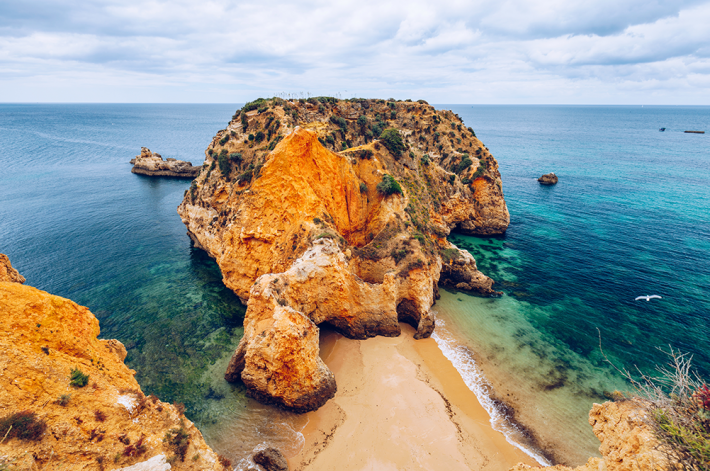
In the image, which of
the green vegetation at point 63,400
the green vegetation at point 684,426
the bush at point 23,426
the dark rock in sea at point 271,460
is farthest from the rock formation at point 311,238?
the green vegetation at point 684,426

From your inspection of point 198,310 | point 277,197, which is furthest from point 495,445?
point 198,310

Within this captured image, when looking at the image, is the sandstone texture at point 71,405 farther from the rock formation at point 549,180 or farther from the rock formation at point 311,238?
the rock formation at point 549,180

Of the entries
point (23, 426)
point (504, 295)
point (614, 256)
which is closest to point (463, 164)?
point (614, 256)

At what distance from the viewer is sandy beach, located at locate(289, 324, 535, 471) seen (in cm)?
1608

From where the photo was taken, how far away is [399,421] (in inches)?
703

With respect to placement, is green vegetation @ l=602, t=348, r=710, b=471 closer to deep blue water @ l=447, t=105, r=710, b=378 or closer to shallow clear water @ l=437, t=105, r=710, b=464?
shallow clear water @ l=437, t=105, r=710, b=464

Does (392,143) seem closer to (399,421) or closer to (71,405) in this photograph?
(399,421)

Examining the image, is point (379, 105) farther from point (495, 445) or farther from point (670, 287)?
point (495, 445)

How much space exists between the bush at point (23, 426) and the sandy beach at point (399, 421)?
453 inches

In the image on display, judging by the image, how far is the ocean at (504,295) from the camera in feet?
63.3

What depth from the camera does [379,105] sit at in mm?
51719

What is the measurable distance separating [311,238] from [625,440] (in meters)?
19.7

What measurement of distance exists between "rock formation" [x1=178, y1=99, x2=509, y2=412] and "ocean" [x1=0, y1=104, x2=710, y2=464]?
255 centimetres

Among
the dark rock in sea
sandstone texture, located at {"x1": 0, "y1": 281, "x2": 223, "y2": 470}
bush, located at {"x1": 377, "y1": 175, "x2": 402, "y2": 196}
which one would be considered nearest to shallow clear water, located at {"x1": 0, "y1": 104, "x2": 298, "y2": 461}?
the dark rock in sea
